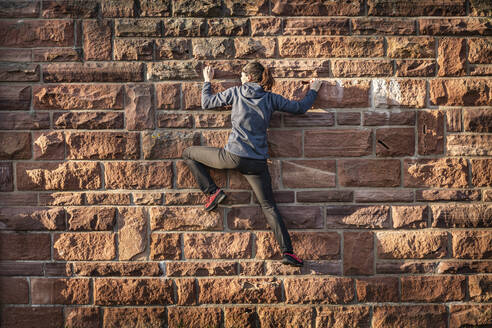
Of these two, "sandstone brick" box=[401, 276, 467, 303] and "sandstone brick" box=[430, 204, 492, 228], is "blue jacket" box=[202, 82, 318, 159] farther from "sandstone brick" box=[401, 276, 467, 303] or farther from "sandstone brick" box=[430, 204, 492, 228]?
"sandstone brick" box=[401, 276, 467, 303]

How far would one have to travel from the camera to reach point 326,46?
4.02 metres

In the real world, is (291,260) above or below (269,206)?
below

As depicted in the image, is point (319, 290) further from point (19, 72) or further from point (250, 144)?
point (19, 72)

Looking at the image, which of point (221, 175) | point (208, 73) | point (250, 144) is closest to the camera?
point (250, 144)

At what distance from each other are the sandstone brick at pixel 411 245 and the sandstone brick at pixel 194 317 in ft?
5.57

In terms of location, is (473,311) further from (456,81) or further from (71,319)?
(71,319)

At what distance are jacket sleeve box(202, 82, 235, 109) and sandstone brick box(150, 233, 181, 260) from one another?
1.30m

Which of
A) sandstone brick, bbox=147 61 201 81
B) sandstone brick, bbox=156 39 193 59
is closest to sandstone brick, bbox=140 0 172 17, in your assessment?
sandstone brick, bbox=156 39 193 59

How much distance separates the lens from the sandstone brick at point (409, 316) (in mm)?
3969

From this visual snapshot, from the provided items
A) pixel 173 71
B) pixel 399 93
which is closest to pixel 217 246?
pixel 173 71

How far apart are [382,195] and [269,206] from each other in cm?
114

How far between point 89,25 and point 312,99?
7.45 feet

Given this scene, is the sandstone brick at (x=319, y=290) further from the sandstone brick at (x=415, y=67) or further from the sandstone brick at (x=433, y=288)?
the sandstone brick at (x=415, y=67)

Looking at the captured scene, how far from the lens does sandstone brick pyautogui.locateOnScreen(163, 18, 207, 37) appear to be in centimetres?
401
